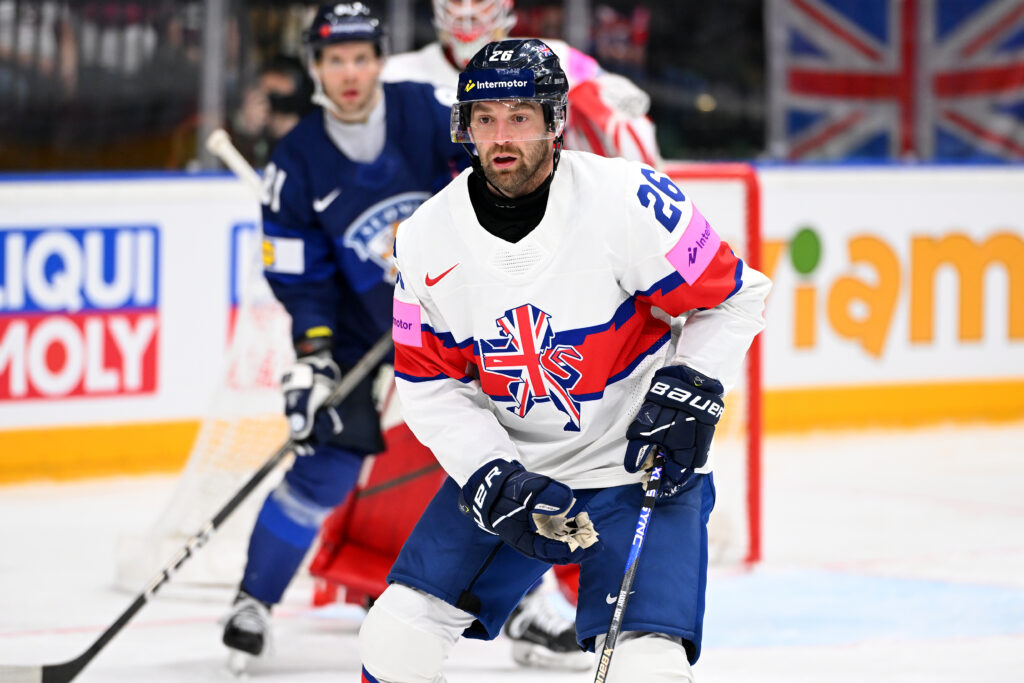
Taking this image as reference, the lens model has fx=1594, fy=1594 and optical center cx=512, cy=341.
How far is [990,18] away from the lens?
6633 millimetres

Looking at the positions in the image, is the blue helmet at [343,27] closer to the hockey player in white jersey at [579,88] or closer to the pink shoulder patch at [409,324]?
the hockey player in white jersey at [579,88]

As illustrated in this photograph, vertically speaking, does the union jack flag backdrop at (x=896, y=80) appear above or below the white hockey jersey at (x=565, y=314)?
above

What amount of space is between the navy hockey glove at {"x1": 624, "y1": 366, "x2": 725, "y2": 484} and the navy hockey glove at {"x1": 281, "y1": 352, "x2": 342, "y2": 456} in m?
1.08

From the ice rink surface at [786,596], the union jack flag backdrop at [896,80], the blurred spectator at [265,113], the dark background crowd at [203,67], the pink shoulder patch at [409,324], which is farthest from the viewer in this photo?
the union jack flag backdrop at [896,80]

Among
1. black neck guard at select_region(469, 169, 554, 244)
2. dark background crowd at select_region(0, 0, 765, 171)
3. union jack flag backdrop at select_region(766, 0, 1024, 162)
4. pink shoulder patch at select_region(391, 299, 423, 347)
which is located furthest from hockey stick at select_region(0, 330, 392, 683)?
union jack flag backdrop at select_region(766, 0, 1024, 162)

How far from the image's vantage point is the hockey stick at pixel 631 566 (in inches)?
80.8

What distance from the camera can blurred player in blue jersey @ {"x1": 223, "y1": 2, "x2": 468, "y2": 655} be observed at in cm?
313

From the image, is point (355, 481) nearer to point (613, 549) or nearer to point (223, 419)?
point (223, 419)

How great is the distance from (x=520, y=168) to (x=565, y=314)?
0.68 ft

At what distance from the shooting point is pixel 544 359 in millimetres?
2182

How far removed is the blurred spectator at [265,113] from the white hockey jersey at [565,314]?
11.1 feet

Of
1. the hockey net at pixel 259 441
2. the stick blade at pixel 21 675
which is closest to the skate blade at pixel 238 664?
the stick blade at pixel 21 675

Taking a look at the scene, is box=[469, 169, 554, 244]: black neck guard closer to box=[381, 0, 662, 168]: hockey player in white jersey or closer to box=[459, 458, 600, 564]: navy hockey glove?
box=[459, 458, 600, 564]: navy hockey glove

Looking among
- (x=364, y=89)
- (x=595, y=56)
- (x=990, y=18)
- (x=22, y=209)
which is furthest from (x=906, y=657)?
(x=990, y=18)
